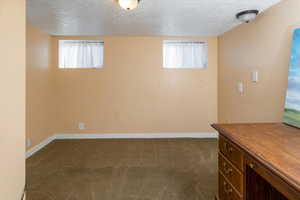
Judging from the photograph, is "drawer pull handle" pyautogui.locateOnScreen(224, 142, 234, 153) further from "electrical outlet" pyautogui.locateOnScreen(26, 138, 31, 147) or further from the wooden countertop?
"electrical outlet" pyautogui.locateOnScreen(26, 138, 31, 147)

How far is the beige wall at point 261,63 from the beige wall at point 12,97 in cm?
255

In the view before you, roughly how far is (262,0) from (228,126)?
5.40 feet

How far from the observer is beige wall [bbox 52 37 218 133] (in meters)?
3.97

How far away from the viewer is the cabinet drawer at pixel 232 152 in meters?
1.34

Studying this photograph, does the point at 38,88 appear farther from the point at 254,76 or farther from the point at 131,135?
the point at 254,76

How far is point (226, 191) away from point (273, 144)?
0.61 m

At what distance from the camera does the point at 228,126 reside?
1.70 metres

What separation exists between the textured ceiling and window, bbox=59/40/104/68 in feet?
1.05

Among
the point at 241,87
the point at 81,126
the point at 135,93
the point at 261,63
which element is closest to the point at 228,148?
the point at 261,63

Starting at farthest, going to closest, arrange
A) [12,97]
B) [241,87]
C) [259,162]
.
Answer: [241,87]
[12,97]
[259,162]

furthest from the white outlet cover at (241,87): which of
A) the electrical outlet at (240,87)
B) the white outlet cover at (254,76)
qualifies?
the white outlet cover at (254,76)

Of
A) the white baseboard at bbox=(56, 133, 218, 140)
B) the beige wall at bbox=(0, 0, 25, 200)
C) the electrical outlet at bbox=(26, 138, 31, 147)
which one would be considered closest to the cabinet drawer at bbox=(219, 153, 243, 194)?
the beige wall at bbox=(0, 0, 25, 200)

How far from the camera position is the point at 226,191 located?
61.7 inches

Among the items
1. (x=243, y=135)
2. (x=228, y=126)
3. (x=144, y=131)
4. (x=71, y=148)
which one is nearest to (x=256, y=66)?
(x=228, y=126)
